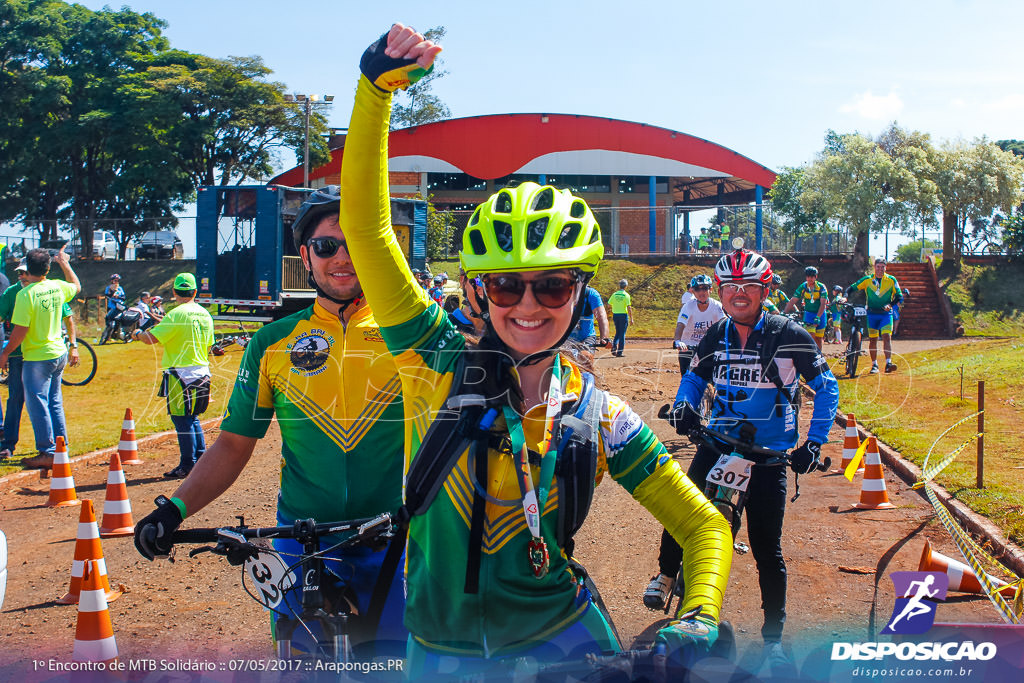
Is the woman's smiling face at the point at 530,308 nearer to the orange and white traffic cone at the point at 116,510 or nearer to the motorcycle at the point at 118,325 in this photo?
the orange and white traffic cone at the point at 116,510

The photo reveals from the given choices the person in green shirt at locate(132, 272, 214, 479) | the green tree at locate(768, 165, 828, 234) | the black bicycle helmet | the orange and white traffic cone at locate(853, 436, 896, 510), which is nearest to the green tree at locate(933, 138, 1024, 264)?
the green tree at locate(768, 165, 828, 234)

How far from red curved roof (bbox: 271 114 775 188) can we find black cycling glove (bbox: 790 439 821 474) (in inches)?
1690

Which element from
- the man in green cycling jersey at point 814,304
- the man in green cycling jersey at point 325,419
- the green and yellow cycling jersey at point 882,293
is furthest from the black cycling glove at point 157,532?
the man in green cycling jersey at point 814,304

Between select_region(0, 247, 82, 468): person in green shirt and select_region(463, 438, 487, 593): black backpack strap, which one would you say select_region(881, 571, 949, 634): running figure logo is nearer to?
select_region(463, 438, 487, 593): black backpack strap

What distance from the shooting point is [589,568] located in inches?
246

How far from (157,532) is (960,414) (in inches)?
453

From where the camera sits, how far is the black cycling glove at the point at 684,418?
5.12 meters

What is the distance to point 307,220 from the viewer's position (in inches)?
133

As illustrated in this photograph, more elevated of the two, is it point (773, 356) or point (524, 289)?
point (524, 289)

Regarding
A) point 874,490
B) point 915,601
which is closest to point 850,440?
point 874,490

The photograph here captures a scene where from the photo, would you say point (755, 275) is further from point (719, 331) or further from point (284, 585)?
point (284, 585)

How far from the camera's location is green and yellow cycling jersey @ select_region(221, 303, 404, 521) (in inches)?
123

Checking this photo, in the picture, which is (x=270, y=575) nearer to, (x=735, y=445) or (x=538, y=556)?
(x=538, y=556)

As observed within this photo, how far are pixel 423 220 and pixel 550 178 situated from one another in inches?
938
